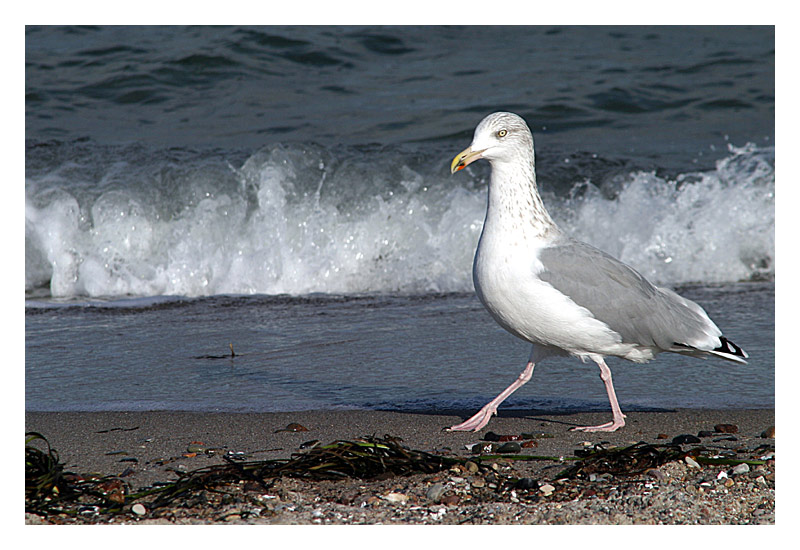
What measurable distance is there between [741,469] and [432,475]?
122cm

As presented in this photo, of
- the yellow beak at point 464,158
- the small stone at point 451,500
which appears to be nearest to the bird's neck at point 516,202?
the yellow beak at point 464,158

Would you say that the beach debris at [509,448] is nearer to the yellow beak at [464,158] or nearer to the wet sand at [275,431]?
the wet sand at [275,431]

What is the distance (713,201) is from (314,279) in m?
4.27

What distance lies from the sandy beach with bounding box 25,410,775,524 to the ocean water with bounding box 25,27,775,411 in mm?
340

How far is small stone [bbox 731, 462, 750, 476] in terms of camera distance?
11.3 ft

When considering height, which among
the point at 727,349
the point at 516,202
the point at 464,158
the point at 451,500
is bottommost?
the point at 451,500

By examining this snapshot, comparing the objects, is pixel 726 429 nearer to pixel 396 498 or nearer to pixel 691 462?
pixel 691 462

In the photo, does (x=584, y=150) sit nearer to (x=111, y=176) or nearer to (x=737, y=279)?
(x=737, y=279)

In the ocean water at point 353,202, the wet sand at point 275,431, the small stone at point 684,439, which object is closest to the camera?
the wet sand at point 275,431

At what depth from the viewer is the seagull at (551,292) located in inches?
168

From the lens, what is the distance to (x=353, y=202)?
9461mm

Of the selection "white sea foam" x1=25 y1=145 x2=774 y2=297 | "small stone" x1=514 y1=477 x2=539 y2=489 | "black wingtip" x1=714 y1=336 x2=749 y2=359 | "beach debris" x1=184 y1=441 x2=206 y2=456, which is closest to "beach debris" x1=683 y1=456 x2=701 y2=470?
"small stone" x1=514 y1=477 x2=539 y2=489

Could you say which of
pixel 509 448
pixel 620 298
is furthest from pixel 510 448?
pixel 620 298

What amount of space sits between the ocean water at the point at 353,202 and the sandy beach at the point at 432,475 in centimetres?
34
